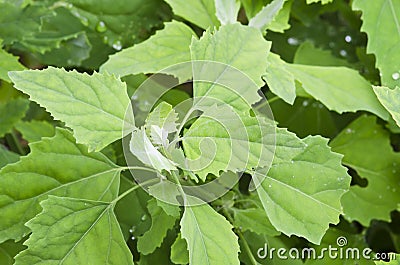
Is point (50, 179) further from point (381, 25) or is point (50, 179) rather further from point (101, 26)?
point (381, 25)

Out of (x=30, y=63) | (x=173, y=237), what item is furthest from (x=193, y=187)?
(x=30, y=63)

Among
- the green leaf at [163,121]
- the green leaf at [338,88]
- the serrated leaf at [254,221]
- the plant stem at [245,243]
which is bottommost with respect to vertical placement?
the plant stem at [245,243]

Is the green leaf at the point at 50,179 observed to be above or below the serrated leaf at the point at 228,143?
below

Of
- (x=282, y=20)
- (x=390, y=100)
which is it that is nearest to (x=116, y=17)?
(x=282, y=20)

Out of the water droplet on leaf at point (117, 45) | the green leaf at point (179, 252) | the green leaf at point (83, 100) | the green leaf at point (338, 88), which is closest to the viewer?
the green leaf at point (83, 100)

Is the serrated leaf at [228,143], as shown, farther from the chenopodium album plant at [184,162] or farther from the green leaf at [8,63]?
the green leaf at [8,63]

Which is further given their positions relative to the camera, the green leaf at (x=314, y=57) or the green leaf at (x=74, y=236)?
the green leaf at (x=314, y=57)

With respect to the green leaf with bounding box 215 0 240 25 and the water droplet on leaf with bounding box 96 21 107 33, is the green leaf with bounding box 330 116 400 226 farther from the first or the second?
the water droplet on leaf with bounding box 96 21 107 33

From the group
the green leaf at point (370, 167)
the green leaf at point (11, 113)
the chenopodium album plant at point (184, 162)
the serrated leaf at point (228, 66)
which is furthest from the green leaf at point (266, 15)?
the green leaf at point (11, 113)
